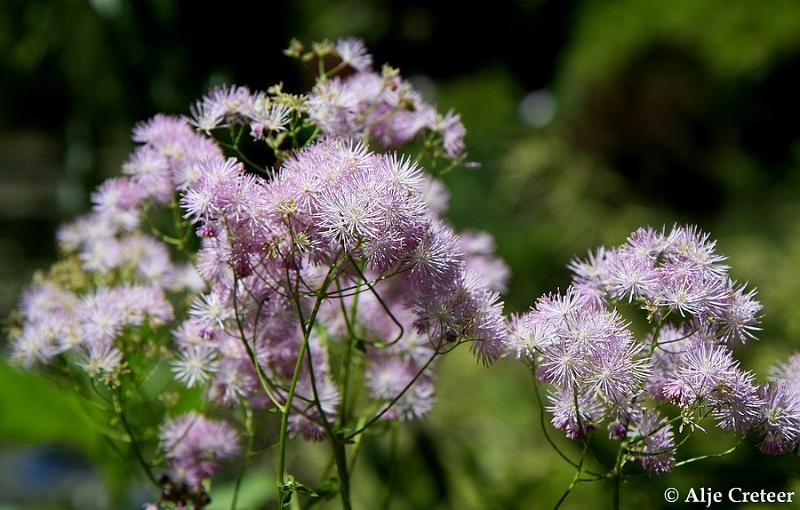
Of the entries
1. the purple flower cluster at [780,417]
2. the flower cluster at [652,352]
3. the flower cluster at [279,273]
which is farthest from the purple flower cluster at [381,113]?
the purple flower cluster at [780,417]

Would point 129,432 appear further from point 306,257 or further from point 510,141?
point 510,141

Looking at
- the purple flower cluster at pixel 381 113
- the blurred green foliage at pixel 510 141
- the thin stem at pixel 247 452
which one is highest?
the blurred green foliage at pixel 510 141

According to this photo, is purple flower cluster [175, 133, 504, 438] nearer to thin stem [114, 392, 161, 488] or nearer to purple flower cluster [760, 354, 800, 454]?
thin stem [114, 392, 161, 488]

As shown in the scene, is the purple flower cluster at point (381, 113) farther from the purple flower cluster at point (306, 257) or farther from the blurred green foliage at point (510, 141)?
the blurred green foliage at point (510, 141)

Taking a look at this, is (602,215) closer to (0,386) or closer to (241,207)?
(0,386)

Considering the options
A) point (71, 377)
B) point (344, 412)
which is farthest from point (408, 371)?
point (71, 377)

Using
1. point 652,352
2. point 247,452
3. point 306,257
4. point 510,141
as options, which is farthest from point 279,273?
point 510,141
